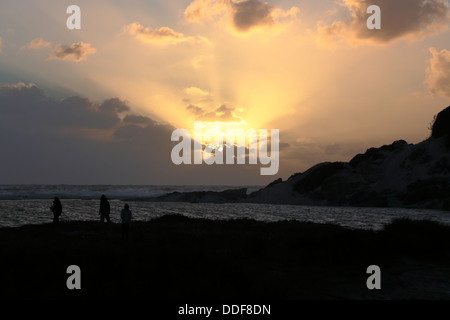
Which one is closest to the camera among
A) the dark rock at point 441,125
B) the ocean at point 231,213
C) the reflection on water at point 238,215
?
the reflection on water at point 238,215

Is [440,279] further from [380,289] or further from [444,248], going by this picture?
[444,248]

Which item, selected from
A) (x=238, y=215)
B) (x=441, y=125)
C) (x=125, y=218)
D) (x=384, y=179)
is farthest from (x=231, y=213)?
(x=441, y=125)

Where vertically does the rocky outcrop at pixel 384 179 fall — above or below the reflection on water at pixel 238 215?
above

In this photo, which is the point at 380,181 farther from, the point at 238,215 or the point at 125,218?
the point at 125,218

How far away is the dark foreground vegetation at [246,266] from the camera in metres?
10.7

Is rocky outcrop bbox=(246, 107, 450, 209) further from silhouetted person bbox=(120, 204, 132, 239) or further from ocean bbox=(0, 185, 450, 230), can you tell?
silhouetted person bbox=(120, 204, 132, 239)

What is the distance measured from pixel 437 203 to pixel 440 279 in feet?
210

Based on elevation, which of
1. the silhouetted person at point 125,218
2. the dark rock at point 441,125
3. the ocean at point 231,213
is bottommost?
the ocean at point 231,213

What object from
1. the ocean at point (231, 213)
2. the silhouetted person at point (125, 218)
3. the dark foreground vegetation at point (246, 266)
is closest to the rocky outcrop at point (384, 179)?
→ the ocean at point (231, 213)

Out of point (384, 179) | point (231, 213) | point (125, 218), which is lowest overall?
point (231, 213)

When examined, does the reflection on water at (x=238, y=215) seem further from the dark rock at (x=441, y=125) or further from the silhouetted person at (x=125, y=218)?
the dark rock at (x=441, y=125)

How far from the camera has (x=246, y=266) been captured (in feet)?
47.0

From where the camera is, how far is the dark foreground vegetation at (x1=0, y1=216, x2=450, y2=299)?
10.7 meters
